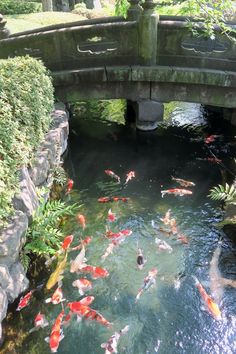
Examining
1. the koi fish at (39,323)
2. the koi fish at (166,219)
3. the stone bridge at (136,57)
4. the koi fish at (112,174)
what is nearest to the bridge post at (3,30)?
the stone bridge at (136,57)

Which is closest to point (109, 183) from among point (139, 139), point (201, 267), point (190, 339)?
point (139, 139)

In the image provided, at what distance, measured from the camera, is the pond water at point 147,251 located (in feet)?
16.9

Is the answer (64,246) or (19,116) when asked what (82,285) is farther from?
(19,116)

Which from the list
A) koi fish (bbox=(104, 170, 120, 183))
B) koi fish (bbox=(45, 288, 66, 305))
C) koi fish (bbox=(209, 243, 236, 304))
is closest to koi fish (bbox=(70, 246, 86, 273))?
koi fish (bbox=(45, 288, 66, 305))

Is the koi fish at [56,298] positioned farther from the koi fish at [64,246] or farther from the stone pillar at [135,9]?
the stone pillar at [135,9]

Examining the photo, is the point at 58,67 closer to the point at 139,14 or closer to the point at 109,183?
the point at 139,14

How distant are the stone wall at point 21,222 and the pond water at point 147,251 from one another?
1.94ft

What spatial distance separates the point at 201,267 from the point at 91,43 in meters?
6.44

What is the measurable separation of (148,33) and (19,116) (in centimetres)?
438

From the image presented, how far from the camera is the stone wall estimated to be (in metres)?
4.96

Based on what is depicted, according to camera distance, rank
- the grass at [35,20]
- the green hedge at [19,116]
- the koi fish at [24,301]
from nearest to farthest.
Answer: the koi fish at [24,301] < the green hedge at [19,116] < the grass at [35,20]

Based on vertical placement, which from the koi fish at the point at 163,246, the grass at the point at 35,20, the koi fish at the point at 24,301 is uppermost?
the grass at the point at 35,20

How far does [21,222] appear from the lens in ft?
17.8

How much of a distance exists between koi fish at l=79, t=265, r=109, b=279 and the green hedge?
1.62 m
